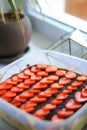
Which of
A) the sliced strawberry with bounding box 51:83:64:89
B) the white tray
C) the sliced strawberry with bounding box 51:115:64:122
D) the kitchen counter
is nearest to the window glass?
the kitchen counter

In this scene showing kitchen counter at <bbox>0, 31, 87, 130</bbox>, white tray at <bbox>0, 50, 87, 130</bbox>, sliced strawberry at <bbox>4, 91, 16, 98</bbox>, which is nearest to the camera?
white tray at <bbox>0, 50, 87, 130</bbox>

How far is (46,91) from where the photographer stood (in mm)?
591

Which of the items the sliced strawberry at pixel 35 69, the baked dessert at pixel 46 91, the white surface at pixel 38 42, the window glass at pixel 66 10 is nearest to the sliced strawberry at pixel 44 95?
the baked dessert at pixel 46 91

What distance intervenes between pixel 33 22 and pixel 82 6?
0.19 meters

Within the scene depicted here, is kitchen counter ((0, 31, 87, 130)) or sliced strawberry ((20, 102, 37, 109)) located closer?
sliced strawberry ((20, 102, 37, 109))

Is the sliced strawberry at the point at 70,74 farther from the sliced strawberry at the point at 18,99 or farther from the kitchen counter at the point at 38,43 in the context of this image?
the kitchen counter at the point at 38,43

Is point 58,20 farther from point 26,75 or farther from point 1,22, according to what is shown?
point 26,75

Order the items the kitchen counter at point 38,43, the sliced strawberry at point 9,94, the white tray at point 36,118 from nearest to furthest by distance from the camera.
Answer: the white tray at point 36,118 < the sliced strawberry at point 9,94 < the kitchen counter at point 38,43

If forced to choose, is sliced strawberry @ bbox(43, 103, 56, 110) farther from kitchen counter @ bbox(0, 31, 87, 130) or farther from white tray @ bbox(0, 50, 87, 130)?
kitchen counter @ bbox(0, 31, 87, 130)

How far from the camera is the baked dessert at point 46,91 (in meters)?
0.54

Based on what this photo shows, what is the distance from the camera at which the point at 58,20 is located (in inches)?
36.1

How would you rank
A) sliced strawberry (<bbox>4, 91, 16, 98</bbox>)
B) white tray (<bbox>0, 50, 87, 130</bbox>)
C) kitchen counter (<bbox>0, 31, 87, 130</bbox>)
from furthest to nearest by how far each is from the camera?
kitchen counter (<bbox>0, 31, 87, 130</bbox>) → sliced strawberry (<bbox>4, 91, 16, 98</bbox>) → white tray (<bbox>0, 50, 87, 130</bbox>)

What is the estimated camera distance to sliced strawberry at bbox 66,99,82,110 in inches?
21.0

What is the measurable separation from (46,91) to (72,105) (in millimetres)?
74
